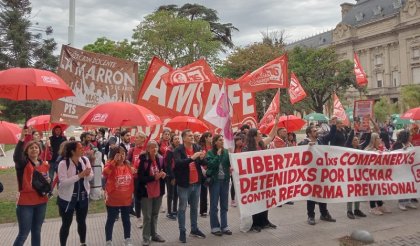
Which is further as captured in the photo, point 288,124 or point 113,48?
point 113,48

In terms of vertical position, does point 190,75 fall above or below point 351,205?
above

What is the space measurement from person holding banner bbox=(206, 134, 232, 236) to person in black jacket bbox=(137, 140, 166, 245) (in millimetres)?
906

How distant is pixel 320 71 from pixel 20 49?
32696mm

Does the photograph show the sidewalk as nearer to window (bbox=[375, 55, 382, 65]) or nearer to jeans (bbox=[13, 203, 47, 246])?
jeans (bbox=[13, 203, 47, 246])

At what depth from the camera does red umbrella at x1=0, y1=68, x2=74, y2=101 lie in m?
5.30

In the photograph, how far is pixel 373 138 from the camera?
8266mm

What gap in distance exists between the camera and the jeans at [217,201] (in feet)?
22.5

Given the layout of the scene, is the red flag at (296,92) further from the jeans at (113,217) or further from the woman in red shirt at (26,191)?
the woman in red shirt at (26,191)

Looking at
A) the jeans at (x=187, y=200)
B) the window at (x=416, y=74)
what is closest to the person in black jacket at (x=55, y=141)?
the jeans at (x=187, y=200)

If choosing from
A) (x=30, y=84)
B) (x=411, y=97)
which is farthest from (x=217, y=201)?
(x=411, y=97)

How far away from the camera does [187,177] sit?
6520 millimetres

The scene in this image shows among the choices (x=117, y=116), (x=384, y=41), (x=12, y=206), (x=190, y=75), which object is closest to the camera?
(x=117, y=116)

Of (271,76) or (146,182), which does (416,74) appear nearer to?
(271,76)

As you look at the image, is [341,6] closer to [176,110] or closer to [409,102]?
[409,102]
